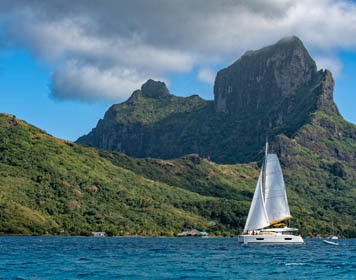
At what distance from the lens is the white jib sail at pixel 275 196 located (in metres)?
136

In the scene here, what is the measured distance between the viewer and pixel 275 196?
13675 centimetres

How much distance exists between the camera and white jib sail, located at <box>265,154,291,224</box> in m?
136

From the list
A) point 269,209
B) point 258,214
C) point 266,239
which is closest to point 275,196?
point 269,209

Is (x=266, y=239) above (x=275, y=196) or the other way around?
the other way around

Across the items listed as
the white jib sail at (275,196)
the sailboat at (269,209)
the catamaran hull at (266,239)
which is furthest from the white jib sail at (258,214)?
the catamaran hull at (266,239)

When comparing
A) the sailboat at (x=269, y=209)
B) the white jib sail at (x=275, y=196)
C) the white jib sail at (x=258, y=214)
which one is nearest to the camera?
the white jib sail at (x=258, y=214)

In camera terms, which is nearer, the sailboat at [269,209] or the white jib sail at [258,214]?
the white jib sail at [258,214]

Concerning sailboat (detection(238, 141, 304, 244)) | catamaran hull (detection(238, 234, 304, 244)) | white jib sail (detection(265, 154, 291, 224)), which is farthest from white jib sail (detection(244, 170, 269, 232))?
catamaran hull (detection(238, 234, 304, 244))

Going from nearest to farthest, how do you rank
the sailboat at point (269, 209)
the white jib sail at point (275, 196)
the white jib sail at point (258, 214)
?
the white jib sail at point (258, 214) → the sailboat at point (269, 209) → the white jib sail at point (275, 196)

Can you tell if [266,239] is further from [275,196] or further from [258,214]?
[275,196]

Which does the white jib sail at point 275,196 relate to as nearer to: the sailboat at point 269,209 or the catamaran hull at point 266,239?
the sailboat at point 269,209

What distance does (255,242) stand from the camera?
449ft

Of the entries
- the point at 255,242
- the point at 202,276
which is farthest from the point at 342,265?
the point at 255,242

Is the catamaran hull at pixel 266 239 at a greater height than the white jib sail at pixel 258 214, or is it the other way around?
the white jib sail at pixel 258 214
